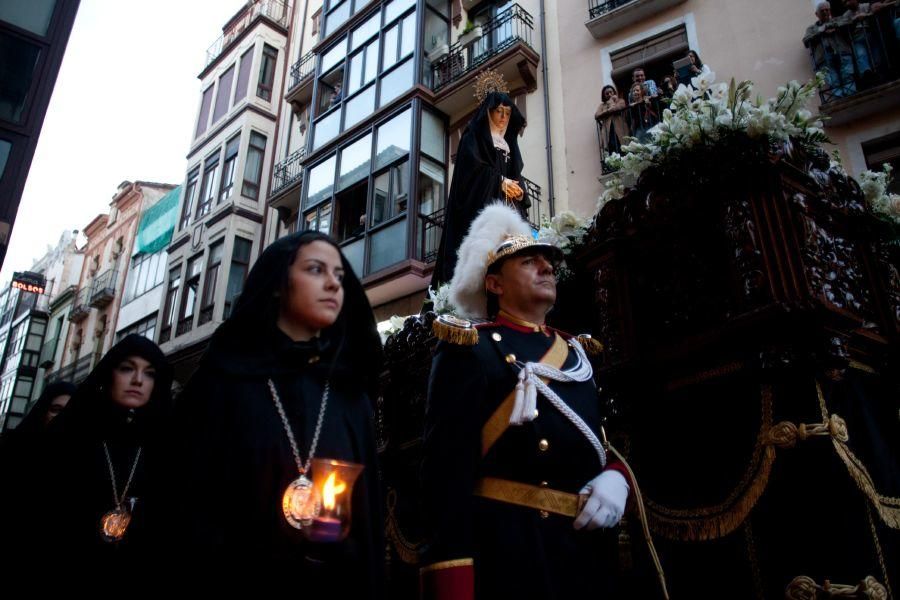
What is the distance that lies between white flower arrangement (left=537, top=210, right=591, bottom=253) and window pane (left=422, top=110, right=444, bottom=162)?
34.7 feet

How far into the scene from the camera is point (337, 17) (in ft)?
62.0

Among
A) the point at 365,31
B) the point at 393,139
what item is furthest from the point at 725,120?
the point at 365,31

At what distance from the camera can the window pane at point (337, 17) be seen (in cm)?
1858

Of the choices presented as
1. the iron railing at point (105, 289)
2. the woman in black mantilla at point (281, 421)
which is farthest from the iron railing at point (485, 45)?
the iron railing at point (105, 289)

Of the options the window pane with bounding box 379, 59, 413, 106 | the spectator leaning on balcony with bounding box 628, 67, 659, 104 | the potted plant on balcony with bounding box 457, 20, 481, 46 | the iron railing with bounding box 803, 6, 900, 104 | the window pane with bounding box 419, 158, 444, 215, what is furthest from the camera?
the window pane with bounding box 379, 59, 413, 106

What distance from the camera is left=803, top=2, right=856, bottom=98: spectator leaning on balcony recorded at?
358 inches

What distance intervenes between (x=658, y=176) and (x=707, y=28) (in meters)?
9.27

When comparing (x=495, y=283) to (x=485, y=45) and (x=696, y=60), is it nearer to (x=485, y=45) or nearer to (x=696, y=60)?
(x=696, y=60)

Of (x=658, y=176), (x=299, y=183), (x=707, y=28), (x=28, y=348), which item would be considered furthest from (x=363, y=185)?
(x=28, y=348)

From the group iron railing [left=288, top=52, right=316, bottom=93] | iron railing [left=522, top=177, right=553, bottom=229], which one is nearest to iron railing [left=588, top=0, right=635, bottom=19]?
iron railing [left=522, top=177, right=553, bottom=229]

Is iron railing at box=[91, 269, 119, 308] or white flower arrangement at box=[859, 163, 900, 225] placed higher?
iron railing at box=[91, 269, 119, 308]

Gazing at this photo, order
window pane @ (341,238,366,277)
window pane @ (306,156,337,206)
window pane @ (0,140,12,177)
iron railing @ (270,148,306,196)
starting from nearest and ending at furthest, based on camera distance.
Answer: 1. window pane @ (0,140,12,177)
2. window pane @ (341,238,366,277)
3. window pane @ (306,156,337,206)
4. iron railing @ (270,148,306,196)

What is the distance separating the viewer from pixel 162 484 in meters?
2.01

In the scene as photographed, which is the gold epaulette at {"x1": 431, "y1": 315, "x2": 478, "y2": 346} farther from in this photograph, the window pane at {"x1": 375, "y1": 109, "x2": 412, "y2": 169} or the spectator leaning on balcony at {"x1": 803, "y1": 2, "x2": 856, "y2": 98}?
the window pane at {"x1": 375, "y1": 109, "x2": 412, "y2": 169}
